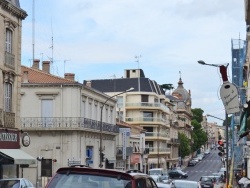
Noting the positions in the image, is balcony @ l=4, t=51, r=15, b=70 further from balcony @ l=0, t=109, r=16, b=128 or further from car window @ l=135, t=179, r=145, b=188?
car window @ l=135, t=179, r=145, b=188

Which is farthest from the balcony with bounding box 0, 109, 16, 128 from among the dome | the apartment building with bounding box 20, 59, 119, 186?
the dome

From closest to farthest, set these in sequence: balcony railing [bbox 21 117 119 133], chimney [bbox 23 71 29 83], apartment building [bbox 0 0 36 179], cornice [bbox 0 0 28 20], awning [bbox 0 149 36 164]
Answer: awning [bbox 0 149 36 164] → apartment building [bbox 0 0 36 179] → cornice [bbox 0 0 28 20] → balcony railing [bbox 21 117 119 133] → chimney [bbox 23 71 29 83]

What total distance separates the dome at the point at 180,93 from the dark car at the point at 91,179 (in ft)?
456

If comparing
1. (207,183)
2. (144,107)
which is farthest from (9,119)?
(144,107)

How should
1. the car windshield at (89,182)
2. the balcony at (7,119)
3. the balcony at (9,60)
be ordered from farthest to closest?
the balcony at (9,60)
the balcony at (7,119)
the car windshield at (89,182)

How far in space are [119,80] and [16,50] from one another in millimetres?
64359

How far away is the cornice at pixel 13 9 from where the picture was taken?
1383 inches

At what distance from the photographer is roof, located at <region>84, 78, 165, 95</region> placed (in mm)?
99375

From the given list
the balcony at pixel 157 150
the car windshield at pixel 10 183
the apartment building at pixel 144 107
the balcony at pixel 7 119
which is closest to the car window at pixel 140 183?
the car windshield at pixel 10 183

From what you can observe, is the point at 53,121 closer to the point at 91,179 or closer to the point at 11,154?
the point at 11,154

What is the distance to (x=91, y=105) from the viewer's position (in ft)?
193

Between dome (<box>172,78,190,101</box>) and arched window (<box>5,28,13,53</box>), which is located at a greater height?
dome (<box>172,78,190,101</box>)

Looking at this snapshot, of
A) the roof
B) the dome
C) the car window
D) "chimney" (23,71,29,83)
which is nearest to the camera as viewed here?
the car window

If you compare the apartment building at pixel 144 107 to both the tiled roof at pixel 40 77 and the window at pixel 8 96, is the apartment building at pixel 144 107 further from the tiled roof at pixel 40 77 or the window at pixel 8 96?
the window at pixel 8 96
